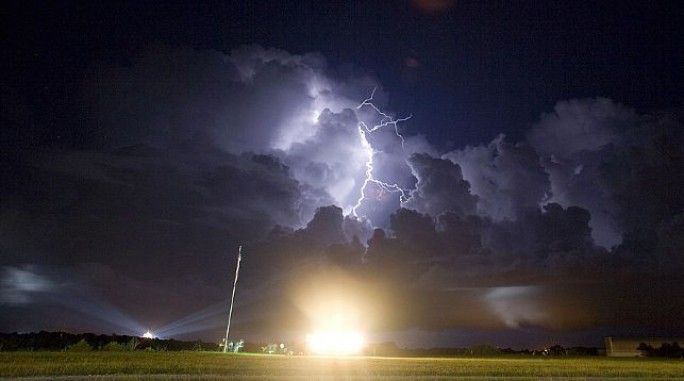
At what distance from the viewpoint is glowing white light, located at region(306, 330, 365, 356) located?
198ft

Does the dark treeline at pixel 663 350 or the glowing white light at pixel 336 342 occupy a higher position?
the glowing white light at pixel 336 342

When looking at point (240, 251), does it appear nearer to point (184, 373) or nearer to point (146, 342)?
point (184, 373)

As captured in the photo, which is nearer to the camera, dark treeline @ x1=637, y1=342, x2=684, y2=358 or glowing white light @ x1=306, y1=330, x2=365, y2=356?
glowing white light @ x1=306, y1=330, x2=365, y2=356

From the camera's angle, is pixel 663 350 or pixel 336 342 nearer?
pixel 336 342

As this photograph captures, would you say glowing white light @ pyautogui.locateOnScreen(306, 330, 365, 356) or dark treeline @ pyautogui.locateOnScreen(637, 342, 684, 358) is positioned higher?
glowing white light @ pyautogui.locateOnScreen(306, 330, 365, 356)

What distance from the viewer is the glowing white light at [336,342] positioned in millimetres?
60250

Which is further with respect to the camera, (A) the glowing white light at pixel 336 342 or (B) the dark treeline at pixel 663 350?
(B) the dark treeline at pixel 663 350

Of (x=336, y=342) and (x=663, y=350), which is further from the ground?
(x=336, y=342)

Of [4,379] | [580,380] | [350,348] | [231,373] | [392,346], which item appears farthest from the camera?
[392,346]

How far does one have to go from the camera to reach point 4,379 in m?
20.1

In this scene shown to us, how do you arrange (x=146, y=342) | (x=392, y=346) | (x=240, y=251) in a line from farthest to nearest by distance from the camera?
1. (x=392, y=346)
2. (x=146, y=342)
3. (x=240, y=251)

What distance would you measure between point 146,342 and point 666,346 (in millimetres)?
107970

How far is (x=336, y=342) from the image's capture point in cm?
6122

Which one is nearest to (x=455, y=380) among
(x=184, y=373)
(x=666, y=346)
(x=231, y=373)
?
(x=231, y=373)
